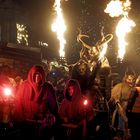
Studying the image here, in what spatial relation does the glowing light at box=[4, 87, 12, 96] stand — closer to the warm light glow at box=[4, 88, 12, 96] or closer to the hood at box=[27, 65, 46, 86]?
the warm light glow at box=[4, 88, 12, 96]

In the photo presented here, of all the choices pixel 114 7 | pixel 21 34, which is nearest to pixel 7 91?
pixel 114 7

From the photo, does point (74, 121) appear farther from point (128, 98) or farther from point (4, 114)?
point (128, 98)

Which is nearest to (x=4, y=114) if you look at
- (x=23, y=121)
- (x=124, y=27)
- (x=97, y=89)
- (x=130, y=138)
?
(x=23, y=121)

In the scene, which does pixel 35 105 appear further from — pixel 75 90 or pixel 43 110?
pixel 75 90

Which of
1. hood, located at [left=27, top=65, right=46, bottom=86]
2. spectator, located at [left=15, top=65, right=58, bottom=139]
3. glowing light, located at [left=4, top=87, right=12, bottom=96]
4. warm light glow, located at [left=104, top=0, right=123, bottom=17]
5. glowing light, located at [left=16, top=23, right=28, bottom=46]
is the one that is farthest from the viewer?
glowing light, located at [left=16, top=23, right=28, bottom=46]

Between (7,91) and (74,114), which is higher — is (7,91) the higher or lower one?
the higher one

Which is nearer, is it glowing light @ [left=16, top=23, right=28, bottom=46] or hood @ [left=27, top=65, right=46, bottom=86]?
hood @ [left=27, top=65, right=46, bottom=86]

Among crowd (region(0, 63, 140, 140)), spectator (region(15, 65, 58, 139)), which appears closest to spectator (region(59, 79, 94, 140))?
crowd (region(0, 63, 140, 140))

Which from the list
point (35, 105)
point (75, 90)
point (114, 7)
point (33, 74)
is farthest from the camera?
point (114, 7)

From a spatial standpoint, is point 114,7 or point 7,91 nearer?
point 7,91

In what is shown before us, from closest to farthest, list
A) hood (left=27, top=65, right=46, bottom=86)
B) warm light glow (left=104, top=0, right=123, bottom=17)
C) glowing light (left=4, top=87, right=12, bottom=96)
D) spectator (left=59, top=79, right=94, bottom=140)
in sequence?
spectator (left=59, top=79, right=94, bottom=140)
hood (left=27, top=65, right=46, bottom=86)
glowing light (left=4, top=87, right=12, bottom=96)
warm light glow (left=104, top=0, right=123, bottom=17)

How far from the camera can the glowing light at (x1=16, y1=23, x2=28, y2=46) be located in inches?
1222

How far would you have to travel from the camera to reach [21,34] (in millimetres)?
31547

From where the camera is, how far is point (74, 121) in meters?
9.56
